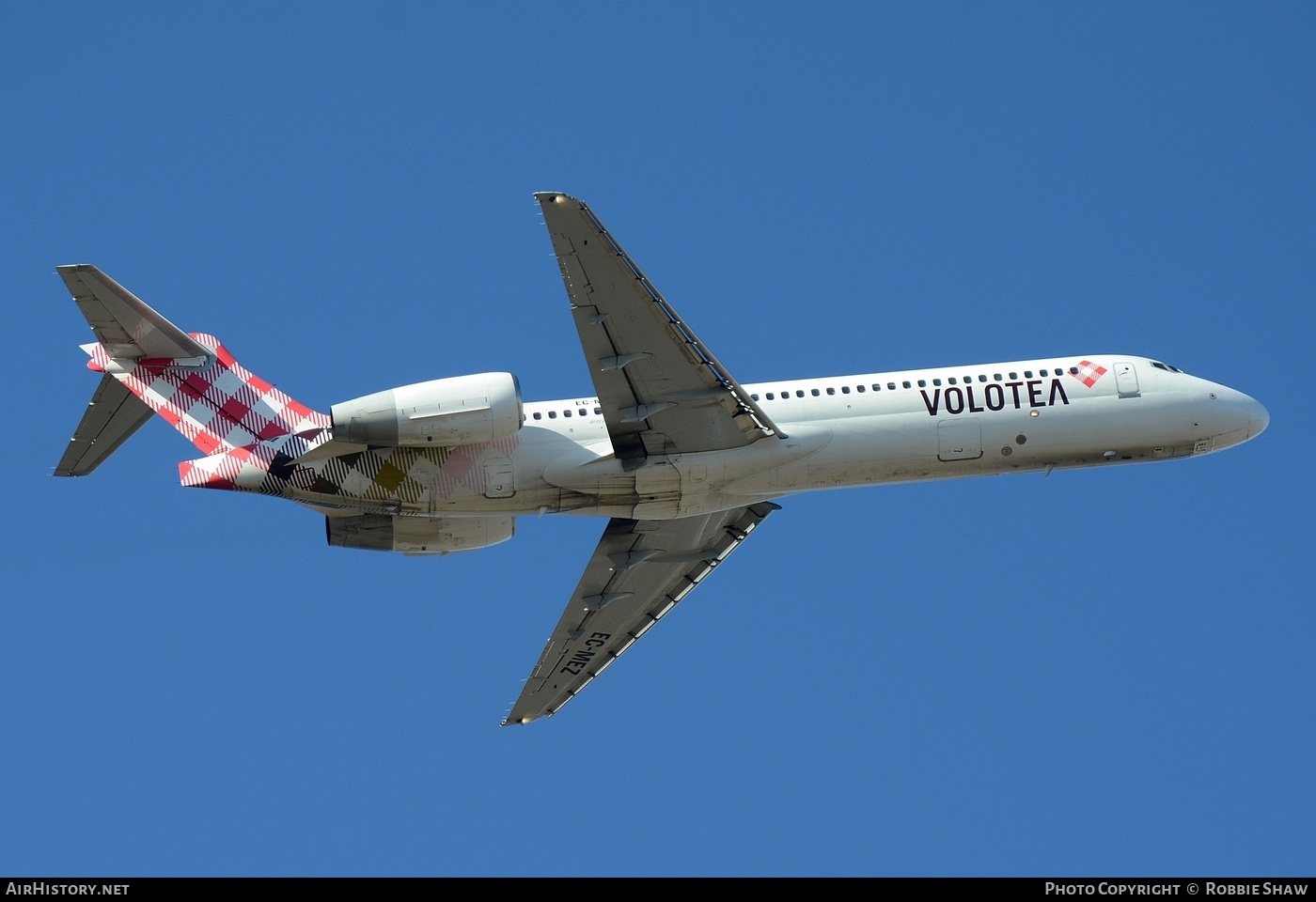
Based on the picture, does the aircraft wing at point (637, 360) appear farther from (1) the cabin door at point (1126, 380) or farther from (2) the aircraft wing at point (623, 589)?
(1) the cabin door at point (1126, 380)

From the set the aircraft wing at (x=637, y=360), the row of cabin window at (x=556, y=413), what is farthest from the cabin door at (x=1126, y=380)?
the row of cabin window at (x=556, y=413)

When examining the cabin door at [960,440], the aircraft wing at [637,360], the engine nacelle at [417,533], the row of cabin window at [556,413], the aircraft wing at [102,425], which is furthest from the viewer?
the cabin door at [960,440]

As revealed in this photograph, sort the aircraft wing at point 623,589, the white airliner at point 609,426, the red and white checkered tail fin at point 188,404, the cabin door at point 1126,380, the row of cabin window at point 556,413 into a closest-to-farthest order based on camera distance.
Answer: the white airliner at point 609,426
the red and white checkered tail fin at point 188,404
the row of cabin window at point 556,413
the cabin door at point 1126,380
the aircraft wing at point 623,589

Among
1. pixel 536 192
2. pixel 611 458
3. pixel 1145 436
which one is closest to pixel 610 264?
pixel 536 192

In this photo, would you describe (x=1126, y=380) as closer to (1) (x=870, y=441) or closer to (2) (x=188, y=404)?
(1) (x=870, y=441)

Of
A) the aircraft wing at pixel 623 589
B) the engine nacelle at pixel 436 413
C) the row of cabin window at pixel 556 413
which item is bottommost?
the aircraft wing at pixel 623 589

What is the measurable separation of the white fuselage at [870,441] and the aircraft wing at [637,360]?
21.4 inches

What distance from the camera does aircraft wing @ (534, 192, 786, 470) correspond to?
32.2m

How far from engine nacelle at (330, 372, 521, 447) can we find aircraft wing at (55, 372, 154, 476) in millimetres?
5796

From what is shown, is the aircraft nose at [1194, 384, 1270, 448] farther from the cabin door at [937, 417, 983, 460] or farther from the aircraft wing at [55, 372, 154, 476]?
the aircraft wing at [55, 372, 154, 476]

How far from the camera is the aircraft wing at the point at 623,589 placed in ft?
133

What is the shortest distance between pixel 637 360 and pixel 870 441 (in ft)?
20.5

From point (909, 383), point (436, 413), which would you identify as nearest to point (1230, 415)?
point (909, 383)

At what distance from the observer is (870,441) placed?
1453 inches
